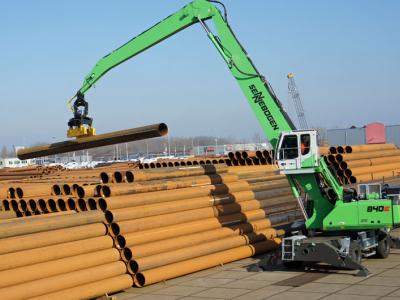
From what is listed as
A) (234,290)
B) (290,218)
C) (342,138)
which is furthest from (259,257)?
(342,138)

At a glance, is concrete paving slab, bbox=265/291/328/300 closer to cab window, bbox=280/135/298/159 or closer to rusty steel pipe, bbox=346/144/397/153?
cab window, bbox=280/135/298/159

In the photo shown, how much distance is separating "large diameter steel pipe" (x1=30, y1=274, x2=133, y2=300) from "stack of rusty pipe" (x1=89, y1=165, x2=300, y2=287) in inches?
19.6

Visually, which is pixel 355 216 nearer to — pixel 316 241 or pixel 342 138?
pixel 316 241

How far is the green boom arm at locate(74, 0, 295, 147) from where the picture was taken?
1691 cm

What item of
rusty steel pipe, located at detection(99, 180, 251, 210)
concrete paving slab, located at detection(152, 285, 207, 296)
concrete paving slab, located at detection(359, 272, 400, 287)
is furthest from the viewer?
rusty steel pipe, located at detection(99, 180, 251, 210)

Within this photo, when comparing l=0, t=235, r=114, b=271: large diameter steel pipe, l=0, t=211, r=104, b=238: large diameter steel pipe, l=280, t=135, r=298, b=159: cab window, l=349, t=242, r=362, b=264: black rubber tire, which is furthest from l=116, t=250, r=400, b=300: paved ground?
l=280, t=135, r=298, b=159: cab window

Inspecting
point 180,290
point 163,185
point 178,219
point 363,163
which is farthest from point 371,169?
point 180,290

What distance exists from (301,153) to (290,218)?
5.75m

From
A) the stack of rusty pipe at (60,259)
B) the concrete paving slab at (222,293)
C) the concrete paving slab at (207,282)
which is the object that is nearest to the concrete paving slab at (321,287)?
the concrete paving slab at (222,293)

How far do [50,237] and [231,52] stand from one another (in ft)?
24.5

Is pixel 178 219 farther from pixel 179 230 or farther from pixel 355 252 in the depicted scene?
pixel 355 252

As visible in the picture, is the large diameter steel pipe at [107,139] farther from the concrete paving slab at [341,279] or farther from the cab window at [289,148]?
the concrete paving slab at [341,279]

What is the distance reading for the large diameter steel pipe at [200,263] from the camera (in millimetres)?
15062

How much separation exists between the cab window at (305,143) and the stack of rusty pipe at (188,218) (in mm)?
3751
